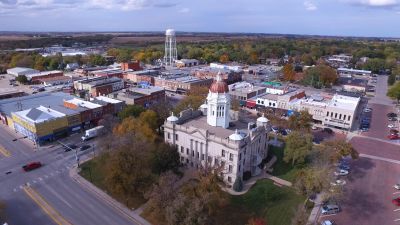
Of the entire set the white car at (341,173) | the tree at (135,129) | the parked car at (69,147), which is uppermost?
the tree at (135,129)

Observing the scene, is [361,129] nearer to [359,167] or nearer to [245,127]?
[359,167]

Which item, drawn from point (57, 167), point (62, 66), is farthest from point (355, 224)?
point (62, 66)

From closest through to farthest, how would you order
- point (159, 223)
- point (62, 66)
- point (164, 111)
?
1. point (159, 223)
2. point (164, 111)
3. point (62, 66)

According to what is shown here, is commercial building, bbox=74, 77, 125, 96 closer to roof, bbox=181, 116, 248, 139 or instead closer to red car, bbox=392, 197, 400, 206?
roof, bbox=181, 116, 248, 139

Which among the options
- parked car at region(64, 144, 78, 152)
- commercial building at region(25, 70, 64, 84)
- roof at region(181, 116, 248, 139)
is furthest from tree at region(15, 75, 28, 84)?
roof at region(181, 116, 248, 139)

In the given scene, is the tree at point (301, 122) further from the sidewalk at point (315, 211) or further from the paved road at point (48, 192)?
the paved road at point (48, 192)

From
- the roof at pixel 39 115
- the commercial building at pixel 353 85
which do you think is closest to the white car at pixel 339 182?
the roof at pixel 39 115
